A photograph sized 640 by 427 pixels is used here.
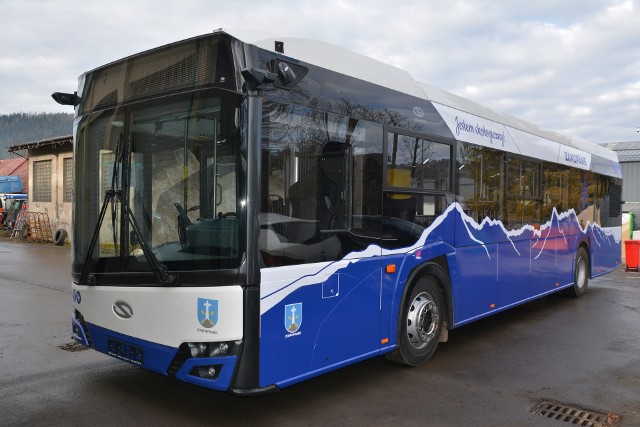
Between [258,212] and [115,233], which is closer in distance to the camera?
[258,212]

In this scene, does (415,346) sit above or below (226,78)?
below

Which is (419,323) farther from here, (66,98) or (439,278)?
(66,98)

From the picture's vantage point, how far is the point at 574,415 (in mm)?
4477

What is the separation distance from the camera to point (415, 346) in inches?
219

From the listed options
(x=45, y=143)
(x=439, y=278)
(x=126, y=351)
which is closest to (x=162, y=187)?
(x=126, y=351)

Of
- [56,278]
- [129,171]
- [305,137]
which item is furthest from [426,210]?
[56,278]

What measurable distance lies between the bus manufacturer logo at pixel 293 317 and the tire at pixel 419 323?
1.49 metres

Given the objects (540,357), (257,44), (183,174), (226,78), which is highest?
(257,44)

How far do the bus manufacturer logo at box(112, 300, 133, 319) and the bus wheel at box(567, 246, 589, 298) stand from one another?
26.7ft

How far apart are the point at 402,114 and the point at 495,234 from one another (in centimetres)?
238

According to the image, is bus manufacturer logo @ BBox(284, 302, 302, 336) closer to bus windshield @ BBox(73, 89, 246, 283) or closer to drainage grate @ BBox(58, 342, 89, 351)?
bus windshield @ BBox(73, 89, 246, 283)

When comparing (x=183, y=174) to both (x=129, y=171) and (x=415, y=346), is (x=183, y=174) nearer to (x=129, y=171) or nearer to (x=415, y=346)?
(x=129, y=171)

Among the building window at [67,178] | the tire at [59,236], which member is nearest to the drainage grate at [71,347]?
the tire at [59,236]

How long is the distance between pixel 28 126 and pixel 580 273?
15056 centimetres
